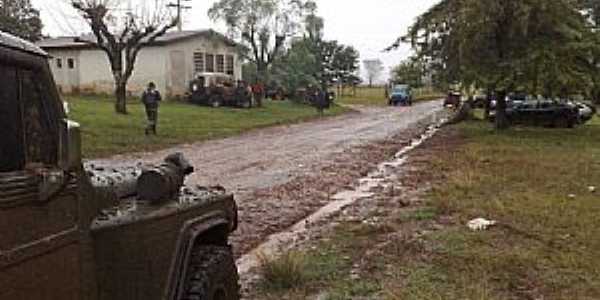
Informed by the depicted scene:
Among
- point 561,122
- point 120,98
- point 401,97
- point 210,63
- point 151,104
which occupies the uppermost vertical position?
point 210,63

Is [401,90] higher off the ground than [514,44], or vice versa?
[514,44]

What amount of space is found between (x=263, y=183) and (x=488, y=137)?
52.5 feet

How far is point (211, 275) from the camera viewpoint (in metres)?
4.82

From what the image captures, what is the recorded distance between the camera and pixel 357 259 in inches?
343

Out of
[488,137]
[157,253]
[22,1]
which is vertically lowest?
[488,137]

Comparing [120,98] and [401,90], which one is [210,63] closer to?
[120,98]

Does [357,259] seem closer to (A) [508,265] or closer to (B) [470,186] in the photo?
(A) [508,265]

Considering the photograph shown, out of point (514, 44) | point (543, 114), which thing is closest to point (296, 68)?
point (543, 114)

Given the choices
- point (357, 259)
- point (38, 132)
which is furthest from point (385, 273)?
point (38, 132)

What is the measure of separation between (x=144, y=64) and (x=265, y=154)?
1193 inches

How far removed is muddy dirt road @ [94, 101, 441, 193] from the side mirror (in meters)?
8.16

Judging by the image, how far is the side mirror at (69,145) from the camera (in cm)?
321

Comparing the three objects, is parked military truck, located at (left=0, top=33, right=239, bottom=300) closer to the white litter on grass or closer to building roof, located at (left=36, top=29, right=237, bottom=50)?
the white litter on grass

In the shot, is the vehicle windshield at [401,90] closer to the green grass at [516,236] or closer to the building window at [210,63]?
the building window at [210,63]
